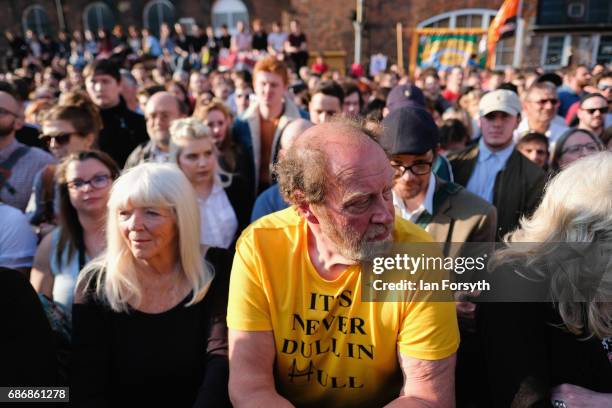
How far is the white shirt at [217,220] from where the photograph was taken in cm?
305

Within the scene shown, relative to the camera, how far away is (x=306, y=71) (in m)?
10.7

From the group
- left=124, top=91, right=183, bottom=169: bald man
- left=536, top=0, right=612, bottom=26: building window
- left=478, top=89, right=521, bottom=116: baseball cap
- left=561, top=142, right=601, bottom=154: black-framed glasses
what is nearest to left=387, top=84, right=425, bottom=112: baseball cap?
left=478, top=89, right=521, bottom=116: baseball cap

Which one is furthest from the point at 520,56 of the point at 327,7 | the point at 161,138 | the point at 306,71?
the point at 161,138

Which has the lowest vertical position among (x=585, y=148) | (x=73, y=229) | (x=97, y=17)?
(x=73, y=229)

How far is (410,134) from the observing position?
2223mm

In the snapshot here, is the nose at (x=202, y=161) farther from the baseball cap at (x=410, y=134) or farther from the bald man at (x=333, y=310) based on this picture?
the bald man at (x=333, y=310)

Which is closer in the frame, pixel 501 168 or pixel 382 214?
pixel 382 214

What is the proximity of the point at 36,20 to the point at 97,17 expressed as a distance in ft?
9.19

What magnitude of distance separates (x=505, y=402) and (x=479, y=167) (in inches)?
82.4

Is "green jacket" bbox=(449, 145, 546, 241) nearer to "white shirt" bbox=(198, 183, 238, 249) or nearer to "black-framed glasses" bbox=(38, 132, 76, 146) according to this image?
"white shirt" bbox=(198, 183, 238, 249)

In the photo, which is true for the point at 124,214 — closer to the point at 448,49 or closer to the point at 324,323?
the point at 324,323

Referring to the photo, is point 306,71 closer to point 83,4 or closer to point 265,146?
point 265,146

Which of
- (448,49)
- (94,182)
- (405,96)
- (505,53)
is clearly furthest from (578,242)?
(505,53)

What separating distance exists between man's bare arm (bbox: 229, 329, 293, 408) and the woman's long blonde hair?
92 centimetres
